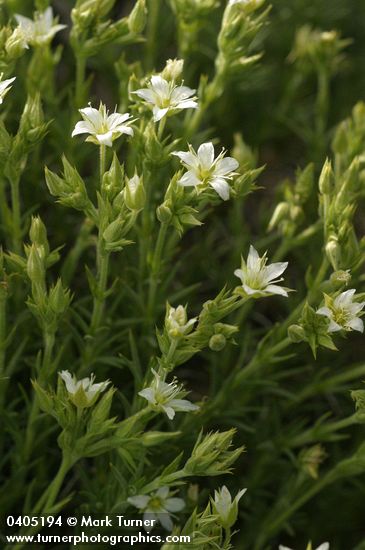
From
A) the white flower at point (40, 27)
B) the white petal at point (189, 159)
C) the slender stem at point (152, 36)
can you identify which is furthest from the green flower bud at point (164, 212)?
the slender stem at point (152, 36)

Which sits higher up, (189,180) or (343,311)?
(189,180)

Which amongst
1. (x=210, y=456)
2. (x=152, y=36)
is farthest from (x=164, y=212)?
(x=152, y=36)

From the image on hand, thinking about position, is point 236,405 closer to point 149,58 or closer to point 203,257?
point 203,257

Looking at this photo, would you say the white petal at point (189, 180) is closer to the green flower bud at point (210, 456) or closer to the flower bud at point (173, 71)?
the flower bud at point (173, 71)

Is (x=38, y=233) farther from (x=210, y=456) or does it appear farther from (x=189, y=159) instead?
(x=210, y=456)

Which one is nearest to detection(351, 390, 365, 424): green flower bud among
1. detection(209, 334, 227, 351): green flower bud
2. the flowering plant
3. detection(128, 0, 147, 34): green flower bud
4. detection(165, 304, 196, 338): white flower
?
the flowering plant

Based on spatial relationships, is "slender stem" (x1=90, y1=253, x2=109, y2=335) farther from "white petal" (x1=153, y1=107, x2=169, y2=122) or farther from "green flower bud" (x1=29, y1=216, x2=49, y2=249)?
"white petal" (x1=153, y1=107, x2=169, y2=122)

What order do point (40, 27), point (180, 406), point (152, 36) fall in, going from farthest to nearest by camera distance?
point (152, 36) → point (40, 27) → point (180, 406)
